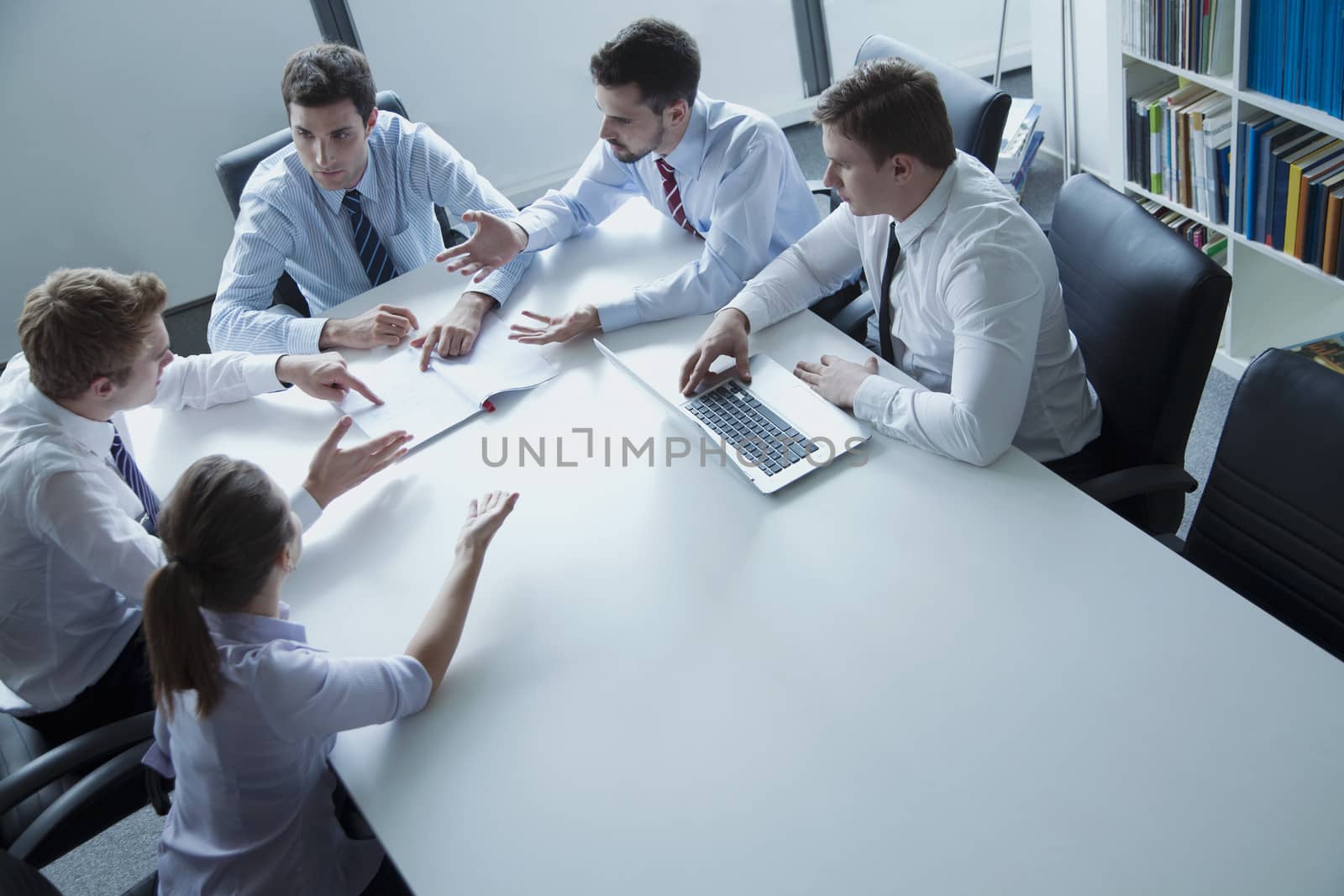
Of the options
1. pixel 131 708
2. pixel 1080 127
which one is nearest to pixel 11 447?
pixel 131 708

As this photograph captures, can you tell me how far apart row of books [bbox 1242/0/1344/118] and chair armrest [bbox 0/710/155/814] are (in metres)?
2.55

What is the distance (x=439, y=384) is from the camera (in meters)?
1.96

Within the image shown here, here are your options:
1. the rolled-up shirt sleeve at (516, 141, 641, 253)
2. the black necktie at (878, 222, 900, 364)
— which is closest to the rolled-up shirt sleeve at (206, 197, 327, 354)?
the rolled-up shirt sleeve at (516, 141, 641, 253)

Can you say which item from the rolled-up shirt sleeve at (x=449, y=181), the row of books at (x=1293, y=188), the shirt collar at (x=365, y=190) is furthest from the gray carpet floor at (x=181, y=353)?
the rolled-up shirt sleeve at (x=449, y=181)

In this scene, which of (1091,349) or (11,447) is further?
(1091,349)

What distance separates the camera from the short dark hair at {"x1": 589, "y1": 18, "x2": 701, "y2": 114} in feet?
6.72

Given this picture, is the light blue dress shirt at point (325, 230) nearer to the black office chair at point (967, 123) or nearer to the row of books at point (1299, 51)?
the black office chair at point (967, 123)

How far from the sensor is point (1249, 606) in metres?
1.26

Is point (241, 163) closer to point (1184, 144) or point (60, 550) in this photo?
point (60, 550)

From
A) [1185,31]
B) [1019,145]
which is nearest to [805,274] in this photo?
[1185,31]

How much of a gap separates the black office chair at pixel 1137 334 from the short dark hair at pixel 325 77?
4.94ft

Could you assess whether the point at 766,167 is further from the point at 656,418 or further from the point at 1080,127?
the point at 1080,127

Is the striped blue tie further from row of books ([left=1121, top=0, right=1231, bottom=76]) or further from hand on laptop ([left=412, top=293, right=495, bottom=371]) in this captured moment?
row of books ([left=1121, top=0, right=1231, bottom=76])

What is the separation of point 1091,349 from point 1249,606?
2.02ft
